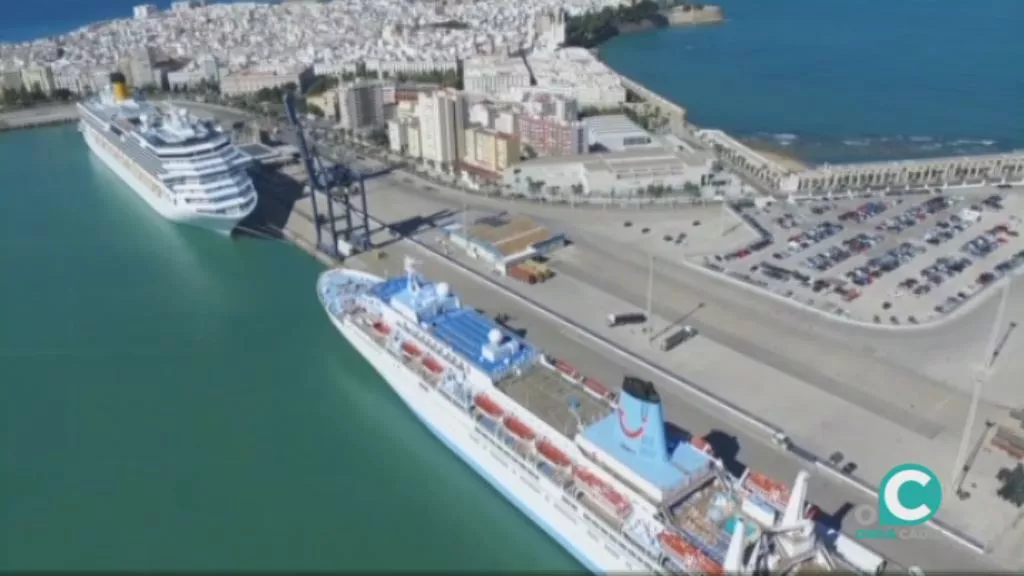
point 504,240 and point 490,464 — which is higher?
point 504,240

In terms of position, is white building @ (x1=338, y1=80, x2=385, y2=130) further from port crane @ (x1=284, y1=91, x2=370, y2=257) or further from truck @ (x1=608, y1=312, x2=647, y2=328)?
truck @ (x1=608, y1=312, x2=647, y2=328)

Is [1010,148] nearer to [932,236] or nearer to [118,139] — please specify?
[932,236]

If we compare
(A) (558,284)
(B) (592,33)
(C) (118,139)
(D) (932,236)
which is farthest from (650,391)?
(B) (592,33)

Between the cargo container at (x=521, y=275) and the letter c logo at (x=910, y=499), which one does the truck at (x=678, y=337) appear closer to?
the cargo container at (x=521, y=275)

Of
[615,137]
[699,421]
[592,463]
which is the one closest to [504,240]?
[699,421]

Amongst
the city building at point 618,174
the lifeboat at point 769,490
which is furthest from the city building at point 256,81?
the lifeboat at point 769,490

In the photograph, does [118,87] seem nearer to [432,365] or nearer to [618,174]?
[618,174]
